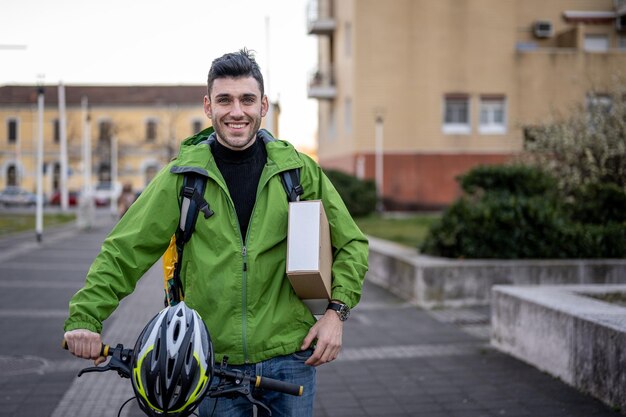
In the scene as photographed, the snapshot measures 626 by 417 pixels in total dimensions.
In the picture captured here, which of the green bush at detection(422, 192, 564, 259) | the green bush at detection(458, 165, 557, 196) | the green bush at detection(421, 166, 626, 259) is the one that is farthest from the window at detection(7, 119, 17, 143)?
the green bush at detection(422, 192, 564, 259)

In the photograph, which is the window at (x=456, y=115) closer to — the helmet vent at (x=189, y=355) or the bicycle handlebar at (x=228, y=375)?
the bicycle handlebar at (x=228, y=375)

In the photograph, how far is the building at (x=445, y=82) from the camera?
36.4 meters

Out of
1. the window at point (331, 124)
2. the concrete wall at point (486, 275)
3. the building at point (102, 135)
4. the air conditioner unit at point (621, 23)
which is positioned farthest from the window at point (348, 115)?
the building at point (102, 135)

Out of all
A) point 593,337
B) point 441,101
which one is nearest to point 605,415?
point 593,337

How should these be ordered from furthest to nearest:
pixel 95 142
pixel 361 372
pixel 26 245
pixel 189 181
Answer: pixel 95 142 → pixel 26 245 → pixel 361 372 → pixel 189 181

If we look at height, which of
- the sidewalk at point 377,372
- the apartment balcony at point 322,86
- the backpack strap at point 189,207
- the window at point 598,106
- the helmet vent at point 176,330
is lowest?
the sidewalk at point 377,372

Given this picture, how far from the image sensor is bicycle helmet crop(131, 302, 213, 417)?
2588mm

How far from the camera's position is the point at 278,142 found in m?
3.29

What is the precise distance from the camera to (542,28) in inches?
1480

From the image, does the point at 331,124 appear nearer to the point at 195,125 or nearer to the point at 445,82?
the point at 445,82

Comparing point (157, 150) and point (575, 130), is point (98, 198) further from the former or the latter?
point (575, 130)

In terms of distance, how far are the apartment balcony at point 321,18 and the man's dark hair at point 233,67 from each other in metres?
39.5

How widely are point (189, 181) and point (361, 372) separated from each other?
4.48 m

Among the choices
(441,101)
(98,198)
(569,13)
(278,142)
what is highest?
(569,13)
